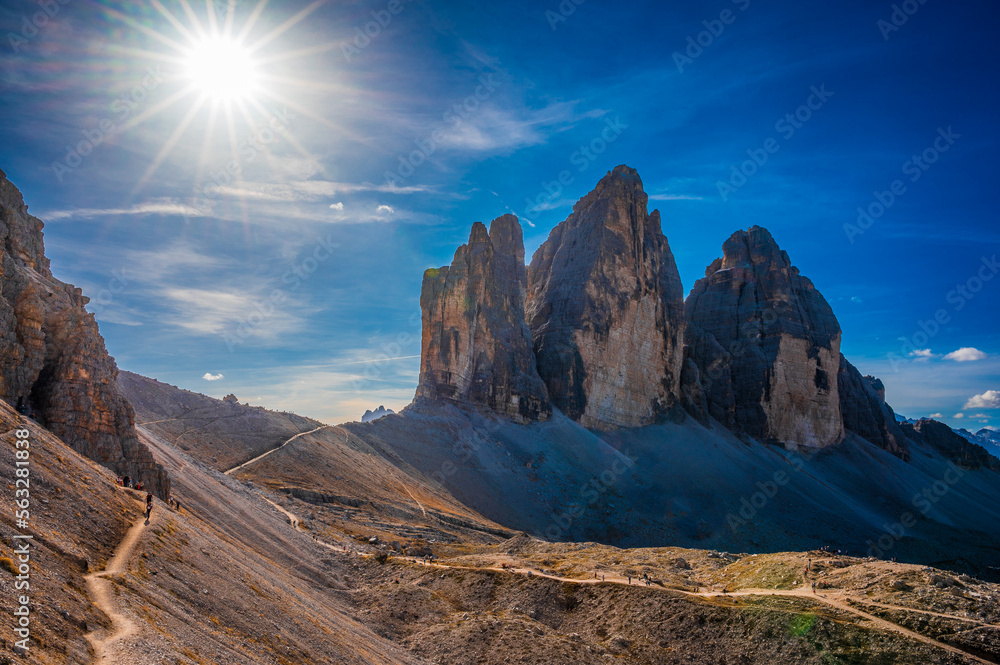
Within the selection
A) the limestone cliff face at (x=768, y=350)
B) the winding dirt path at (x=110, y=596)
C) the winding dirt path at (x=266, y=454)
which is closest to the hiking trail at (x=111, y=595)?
the winding dirt path at (x=110, y=596)

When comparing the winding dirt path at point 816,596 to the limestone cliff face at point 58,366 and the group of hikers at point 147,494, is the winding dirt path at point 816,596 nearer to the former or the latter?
the group of hikers at point 147,494

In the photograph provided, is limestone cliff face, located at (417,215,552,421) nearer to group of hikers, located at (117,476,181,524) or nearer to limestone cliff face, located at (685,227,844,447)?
limestone cliff face, located at (685,227,844,447)

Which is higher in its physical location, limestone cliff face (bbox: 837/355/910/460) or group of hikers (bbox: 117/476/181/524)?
limestone cliff face (bbox: 837/355/910/460)

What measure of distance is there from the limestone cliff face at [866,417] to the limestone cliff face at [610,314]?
208ft

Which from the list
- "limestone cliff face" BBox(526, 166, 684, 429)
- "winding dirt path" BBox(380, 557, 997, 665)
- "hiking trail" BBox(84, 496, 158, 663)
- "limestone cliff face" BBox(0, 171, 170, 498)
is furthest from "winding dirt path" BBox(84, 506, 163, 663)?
"limestone cliff face" BBox(526, 166, 684, 429)

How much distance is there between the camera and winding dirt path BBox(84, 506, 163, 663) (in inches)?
522

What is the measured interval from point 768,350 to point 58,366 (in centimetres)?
14995

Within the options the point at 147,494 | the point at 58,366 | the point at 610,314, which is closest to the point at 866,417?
the point at 610,314

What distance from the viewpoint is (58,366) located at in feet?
108

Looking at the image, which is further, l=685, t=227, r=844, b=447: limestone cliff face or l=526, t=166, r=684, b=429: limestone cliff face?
l=685, t=227, r=844, b=447: limestone cliff face

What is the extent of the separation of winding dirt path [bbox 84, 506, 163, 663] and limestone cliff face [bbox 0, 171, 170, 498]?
1284cm

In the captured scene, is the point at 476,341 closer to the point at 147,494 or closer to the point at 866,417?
the point at 147,494

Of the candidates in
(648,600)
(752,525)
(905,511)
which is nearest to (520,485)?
(752,525)

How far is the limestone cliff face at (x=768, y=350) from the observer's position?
146500 mm
